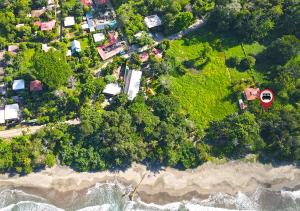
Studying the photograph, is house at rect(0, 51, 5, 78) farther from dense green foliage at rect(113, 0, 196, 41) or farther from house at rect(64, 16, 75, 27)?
dense green foliage at rect(113, 0, 196, 41)

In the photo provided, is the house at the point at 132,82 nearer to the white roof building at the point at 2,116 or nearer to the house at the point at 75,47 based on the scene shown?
the house at the point at 75,47

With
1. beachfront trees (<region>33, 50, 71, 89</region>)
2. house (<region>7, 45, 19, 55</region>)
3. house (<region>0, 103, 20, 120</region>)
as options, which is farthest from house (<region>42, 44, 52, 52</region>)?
house (<region>0, 103, 20, 120</region>)

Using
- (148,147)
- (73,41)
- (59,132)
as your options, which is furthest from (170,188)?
(73,41)

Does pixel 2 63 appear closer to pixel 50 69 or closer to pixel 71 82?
pixel 50 69

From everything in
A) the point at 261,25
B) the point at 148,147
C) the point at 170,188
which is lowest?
the point at 170,188

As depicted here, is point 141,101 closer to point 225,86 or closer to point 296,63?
point 225,86

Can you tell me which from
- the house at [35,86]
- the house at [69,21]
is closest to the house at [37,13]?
the house at [69,21]

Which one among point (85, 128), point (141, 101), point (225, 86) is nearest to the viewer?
point (85, 128)
